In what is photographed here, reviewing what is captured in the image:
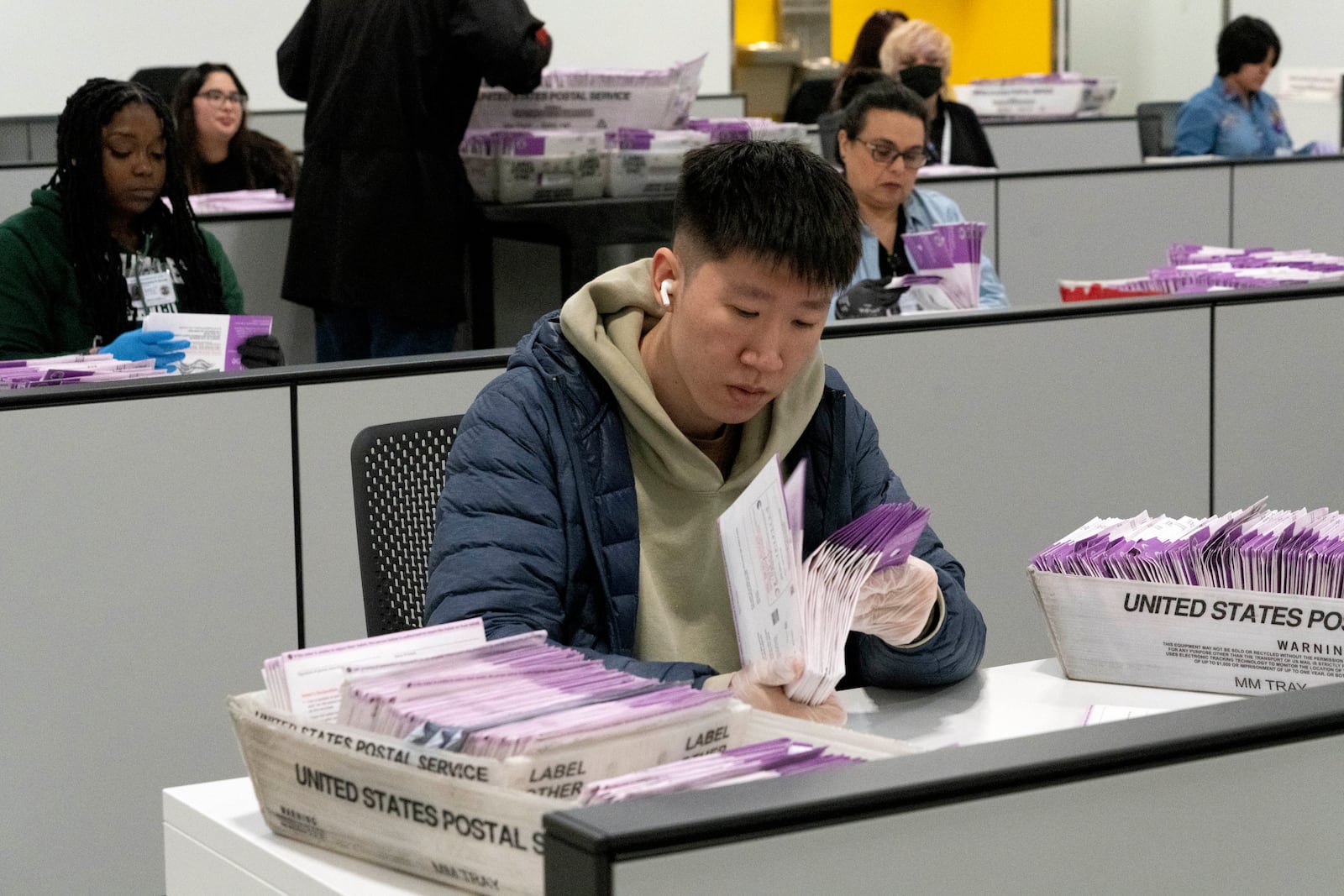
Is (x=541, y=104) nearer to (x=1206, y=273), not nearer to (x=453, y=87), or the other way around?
(x=453, y=87)

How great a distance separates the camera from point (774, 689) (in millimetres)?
1300

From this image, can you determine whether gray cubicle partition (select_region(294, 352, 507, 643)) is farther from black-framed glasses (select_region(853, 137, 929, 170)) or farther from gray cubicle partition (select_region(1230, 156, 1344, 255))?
gray cubicle partition (select_region(1230, 156, 1344, 255))

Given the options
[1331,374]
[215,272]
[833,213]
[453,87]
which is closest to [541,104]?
[453,87]

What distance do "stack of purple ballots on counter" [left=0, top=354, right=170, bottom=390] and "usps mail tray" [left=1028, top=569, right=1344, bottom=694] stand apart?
1.40 meters

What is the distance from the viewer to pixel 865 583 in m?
1.44

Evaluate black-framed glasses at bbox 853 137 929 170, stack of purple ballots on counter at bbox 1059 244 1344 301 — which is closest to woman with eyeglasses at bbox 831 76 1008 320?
black-framed glasses at bbox 853 137 929 170

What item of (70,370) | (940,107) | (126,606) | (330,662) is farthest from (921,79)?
(330,662)

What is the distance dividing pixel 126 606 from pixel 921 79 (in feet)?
12.7

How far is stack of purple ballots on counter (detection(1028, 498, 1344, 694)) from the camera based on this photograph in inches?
60.8

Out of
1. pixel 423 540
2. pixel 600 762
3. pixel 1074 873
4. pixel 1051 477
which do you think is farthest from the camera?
pixel 1051 477

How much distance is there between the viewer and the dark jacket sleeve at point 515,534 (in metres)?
1.48

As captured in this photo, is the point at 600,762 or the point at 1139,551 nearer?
the point at 600,762

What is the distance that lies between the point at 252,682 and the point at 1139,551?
1.35 metres

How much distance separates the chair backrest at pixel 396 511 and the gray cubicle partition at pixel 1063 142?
5670 millimetres
